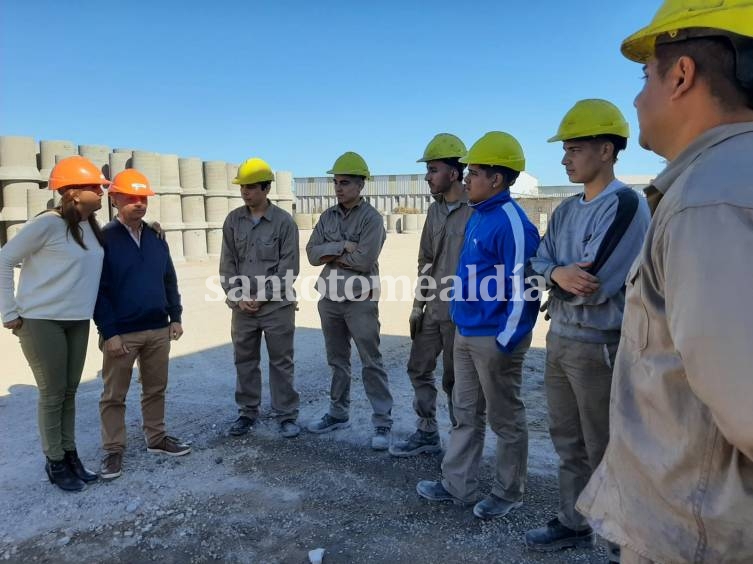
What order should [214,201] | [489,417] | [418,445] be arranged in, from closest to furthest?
[489,417] < [418,445] < [214,201]

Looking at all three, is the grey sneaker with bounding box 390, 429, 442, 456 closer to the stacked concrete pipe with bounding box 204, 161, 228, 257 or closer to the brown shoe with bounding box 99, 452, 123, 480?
the brown shoe with bounding box 99, 452, 123, 480

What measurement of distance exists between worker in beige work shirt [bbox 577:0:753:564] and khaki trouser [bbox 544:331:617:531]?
4.35 ft

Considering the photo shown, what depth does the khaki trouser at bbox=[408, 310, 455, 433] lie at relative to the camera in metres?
4.10

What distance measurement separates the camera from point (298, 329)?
316 inches

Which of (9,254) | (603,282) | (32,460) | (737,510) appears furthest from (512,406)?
(32,460)

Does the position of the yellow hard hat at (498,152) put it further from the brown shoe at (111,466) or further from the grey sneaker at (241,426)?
the brown shoe at (111,466)

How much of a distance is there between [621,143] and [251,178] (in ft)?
9.43

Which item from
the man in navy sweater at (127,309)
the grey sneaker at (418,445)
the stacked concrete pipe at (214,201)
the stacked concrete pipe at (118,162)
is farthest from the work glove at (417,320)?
the stacked concrete pipe at (214,201)

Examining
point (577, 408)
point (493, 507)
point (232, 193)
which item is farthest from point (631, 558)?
point (232, 193)

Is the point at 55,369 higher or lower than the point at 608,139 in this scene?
lower

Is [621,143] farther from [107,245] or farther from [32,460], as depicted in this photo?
[32,460]

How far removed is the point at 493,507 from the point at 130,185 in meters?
3.23

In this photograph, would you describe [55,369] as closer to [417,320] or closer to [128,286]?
[128,286]

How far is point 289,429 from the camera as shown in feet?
14.6
